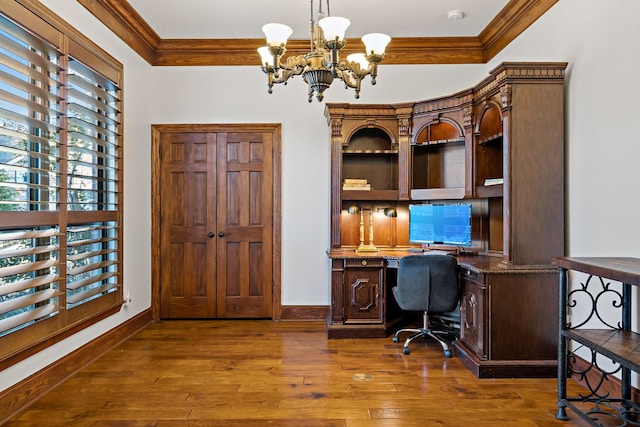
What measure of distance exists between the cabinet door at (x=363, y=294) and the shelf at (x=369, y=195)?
75 centimetres

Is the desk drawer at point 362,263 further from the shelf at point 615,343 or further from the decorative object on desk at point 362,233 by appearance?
the shelf at point 615,343

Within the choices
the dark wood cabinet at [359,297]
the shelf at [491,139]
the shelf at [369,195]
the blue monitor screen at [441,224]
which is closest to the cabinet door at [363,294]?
the dark wood cabinet at [359,297]

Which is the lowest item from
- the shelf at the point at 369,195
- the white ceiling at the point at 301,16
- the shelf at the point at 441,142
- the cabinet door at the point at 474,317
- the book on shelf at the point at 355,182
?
the cabinet door at the point at 474,317

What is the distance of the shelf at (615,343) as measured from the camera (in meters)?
1.87

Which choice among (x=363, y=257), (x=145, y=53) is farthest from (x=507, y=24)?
(x=145, y=53)

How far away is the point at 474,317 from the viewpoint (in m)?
3.15

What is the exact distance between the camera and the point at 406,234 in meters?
4.44

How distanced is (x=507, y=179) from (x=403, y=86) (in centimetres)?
195

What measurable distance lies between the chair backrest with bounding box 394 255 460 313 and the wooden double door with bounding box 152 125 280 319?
5.40ft

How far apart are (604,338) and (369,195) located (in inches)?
95.8

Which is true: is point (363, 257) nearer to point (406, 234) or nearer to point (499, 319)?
point (406, 234)

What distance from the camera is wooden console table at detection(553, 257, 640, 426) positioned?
198cm

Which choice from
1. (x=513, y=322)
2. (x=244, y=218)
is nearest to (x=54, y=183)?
(x=244, y=218)

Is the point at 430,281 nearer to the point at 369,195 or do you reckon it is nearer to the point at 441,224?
the point at 441,224
